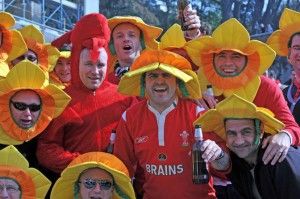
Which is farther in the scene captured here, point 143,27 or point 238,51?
point 143,27

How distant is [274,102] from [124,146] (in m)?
1.18

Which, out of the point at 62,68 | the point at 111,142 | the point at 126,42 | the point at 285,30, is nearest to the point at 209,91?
the point at 111,142

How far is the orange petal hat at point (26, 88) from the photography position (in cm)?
464

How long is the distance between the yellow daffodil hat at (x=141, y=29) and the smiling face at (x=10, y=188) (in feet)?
5.81

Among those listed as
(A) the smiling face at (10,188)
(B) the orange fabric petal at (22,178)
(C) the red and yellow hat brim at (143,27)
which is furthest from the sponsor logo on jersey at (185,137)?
(C) the red and yellow hat brim at (143,27)

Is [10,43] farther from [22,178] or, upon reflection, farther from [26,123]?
[22,178]

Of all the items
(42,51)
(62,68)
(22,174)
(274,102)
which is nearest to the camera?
(22,174)

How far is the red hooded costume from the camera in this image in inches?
185

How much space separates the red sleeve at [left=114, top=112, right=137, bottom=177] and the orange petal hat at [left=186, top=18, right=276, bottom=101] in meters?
0.73

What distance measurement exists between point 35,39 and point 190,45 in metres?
2.21

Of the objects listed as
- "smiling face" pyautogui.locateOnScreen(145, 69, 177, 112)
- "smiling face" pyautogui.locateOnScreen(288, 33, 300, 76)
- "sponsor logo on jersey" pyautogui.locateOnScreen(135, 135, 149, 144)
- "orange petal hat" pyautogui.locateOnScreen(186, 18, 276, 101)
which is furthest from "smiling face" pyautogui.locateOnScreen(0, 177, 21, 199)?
"smiling face" pyautogui.locateOnScreen(288, 33, 300, 76)

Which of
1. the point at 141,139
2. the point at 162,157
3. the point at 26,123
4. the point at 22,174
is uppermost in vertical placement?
the point at 26,123

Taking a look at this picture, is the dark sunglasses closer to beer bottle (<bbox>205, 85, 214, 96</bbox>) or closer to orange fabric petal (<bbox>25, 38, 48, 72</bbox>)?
beer bottle (<bbox>205, 85, 214, 96</bbox>)

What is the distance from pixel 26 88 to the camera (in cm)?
468
